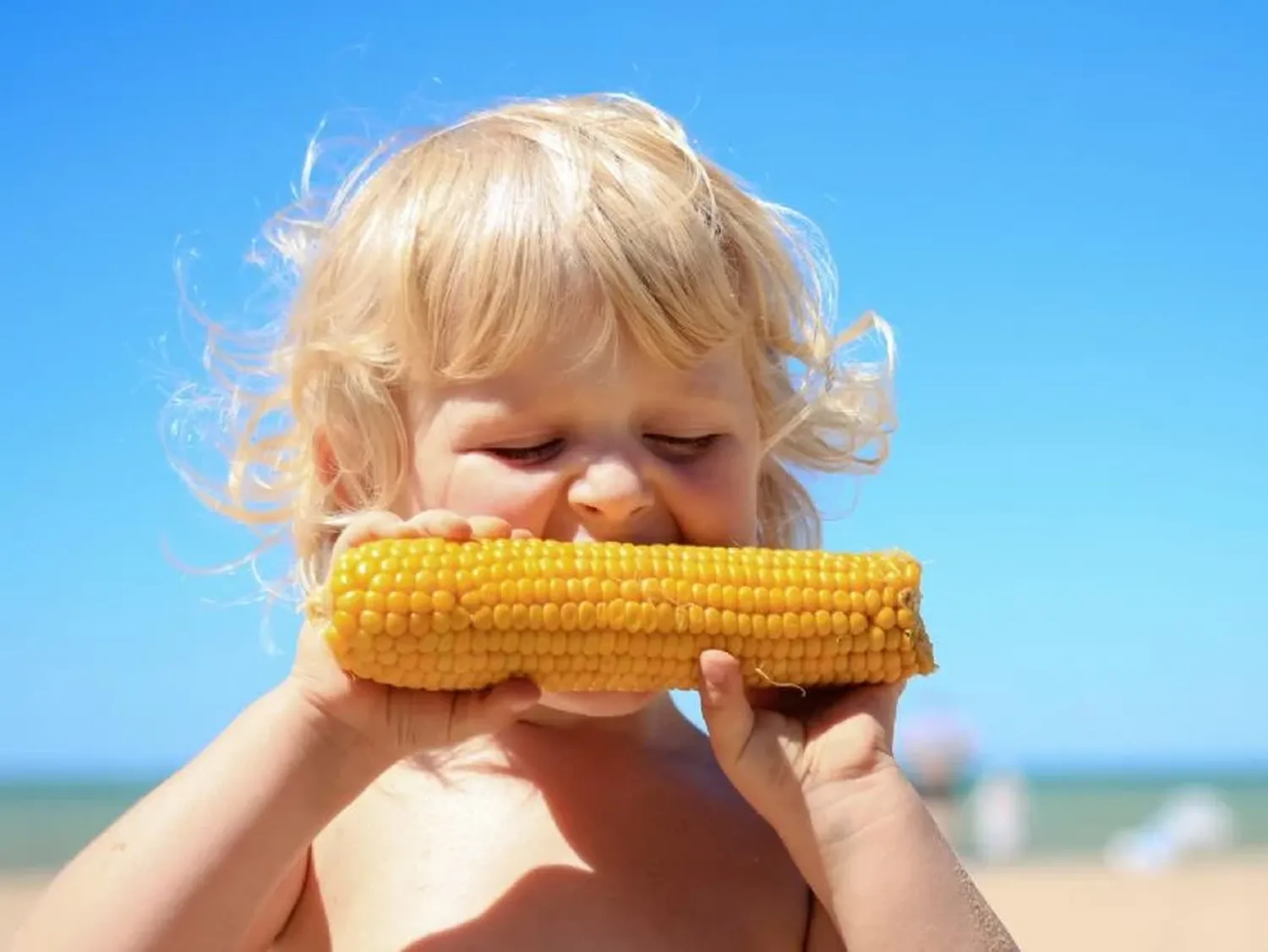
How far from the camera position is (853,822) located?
98.1 inches

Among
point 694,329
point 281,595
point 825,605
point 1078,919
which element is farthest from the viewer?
point 1078,919

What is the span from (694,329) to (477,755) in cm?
101

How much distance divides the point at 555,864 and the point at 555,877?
0.03m

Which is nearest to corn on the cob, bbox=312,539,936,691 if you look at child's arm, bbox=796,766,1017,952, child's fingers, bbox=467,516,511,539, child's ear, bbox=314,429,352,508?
child's fingers, bbox=467,516,511,539

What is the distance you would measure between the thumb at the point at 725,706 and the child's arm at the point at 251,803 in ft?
Result: 1.02

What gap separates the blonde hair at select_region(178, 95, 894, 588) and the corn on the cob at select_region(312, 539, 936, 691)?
461 millimetres

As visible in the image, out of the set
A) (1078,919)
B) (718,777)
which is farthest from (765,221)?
(1078,919)

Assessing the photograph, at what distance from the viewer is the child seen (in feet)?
8.04

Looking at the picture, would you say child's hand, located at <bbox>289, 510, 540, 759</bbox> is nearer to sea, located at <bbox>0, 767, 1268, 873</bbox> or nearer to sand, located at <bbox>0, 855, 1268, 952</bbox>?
sand, located at <bbox>0, 855, 1268, 952</bbox>

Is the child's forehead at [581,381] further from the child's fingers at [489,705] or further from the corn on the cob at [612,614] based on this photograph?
the child's fingers at [489,705]

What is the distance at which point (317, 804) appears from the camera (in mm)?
2477

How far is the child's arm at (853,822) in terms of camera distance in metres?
2.44

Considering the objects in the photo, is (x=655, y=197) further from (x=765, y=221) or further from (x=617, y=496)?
(x=617, y=496)

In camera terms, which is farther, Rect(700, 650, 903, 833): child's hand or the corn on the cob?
Rect(700, 650, 903, 833): child's hand
